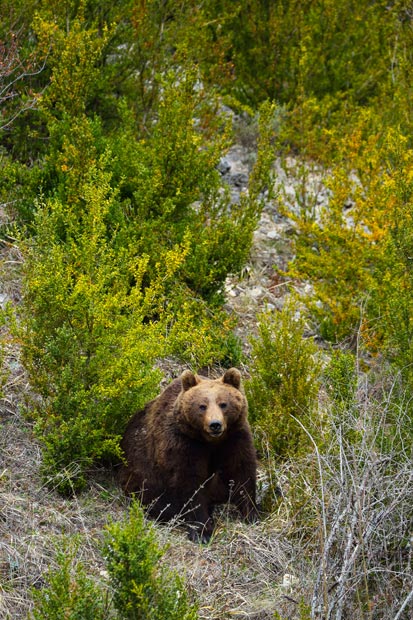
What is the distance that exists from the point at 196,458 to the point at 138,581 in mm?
1526

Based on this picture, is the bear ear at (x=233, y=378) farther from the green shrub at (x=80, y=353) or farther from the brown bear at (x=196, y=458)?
the green shrub at (x=80, y=353)

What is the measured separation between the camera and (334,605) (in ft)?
16.0

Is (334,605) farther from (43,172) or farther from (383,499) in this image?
(43,172)

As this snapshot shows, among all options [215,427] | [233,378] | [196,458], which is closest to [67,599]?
[215,427]

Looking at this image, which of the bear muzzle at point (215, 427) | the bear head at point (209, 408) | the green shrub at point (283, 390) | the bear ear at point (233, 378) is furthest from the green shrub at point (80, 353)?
the green shrub at point (283, 390)

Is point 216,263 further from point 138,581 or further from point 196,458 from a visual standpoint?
point 138,581

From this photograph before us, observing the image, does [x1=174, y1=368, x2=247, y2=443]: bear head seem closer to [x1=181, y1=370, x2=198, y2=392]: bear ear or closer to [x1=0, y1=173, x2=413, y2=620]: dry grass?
[x1=181, y1=370, x2=198, y2=392]: bear ear

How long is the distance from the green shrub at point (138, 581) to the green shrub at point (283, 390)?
2116 millimetres

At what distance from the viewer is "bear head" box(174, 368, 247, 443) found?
5.91 m

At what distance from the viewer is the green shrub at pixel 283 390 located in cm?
677

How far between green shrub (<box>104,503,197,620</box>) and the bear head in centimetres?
124

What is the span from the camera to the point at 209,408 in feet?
19.6

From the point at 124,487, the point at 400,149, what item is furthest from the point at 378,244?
the point at 124,487

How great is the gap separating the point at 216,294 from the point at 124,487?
2.48 meters
